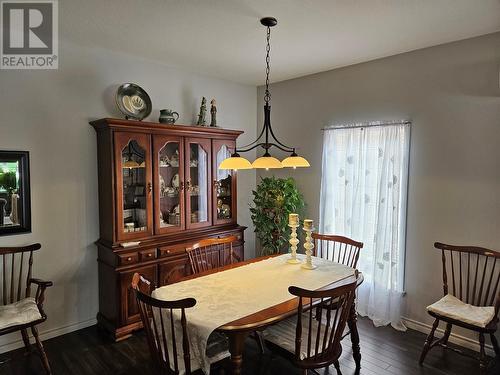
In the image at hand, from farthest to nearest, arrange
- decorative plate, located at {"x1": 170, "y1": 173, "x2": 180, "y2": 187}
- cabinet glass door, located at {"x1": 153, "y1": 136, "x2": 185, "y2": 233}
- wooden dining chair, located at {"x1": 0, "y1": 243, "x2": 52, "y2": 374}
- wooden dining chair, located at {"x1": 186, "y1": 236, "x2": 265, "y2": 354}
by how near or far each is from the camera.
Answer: decorative plate, located at {"x1": 170, "y1": 173, "x2": 180, "y2": 187}, cabinet glass door, located at {"x1": 153, "y1": 136, "x2": 185, "y2": 233}, wooden dining chair, located at {"x1": 186, "y1": 236, "x2": 265, "y2": 354}, wooden dining chair, located at {"x1": 0, "y1": 243, "x2": 52, "y2": 374}

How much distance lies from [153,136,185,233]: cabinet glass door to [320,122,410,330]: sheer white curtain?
162cm

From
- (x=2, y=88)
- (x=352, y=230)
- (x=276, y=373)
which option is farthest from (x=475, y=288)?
(x=2, y=88)

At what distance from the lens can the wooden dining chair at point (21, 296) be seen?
8.08 feet

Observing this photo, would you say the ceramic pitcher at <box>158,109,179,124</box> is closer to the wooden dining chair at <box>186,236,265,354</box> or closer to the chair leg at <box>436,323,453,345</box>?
the wooden dining chair at <box>186,236,265,354</box>

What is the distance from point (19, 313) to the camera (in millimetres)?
2521

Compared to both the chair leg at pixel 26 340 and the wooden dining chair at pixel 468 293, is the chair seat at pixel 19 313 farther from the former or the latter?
the wooden dining chair at pixel 468 293

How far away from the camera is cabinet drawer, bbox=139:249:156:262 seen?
10.5 ft

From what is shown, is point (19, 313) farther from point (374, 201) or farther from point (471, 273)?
point (471, 273)

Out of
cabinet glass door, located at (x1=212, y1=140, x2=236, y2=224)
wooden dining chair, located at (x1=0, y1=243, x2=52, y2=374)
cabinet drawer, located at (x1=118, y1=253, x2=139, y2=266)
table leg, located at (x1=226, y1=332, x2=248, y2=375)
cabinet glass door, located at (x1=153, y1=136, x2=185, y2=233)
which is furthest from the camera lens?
cabinet glass door, located at (x1=212, y1=140, x2=236, y2=224)

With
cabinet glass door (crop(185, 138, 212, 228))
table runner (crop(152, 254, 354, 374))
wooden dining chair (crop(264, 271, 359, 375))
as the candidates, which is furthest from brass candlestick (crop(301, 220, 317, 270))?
cabinet glass door (crop(185, 138, 212, 228))

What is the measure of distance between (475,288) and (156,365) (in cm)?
257

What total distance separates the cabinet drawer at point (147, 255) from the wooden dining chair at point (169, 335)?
105 centimetres

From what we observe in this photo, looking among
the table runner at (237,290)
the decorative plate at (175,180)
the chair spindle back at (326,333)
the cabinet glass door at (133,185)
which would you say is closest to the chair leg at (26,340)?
the cabinet glass door at (133,185)

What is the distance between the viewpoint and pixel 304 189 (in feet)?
13.9
